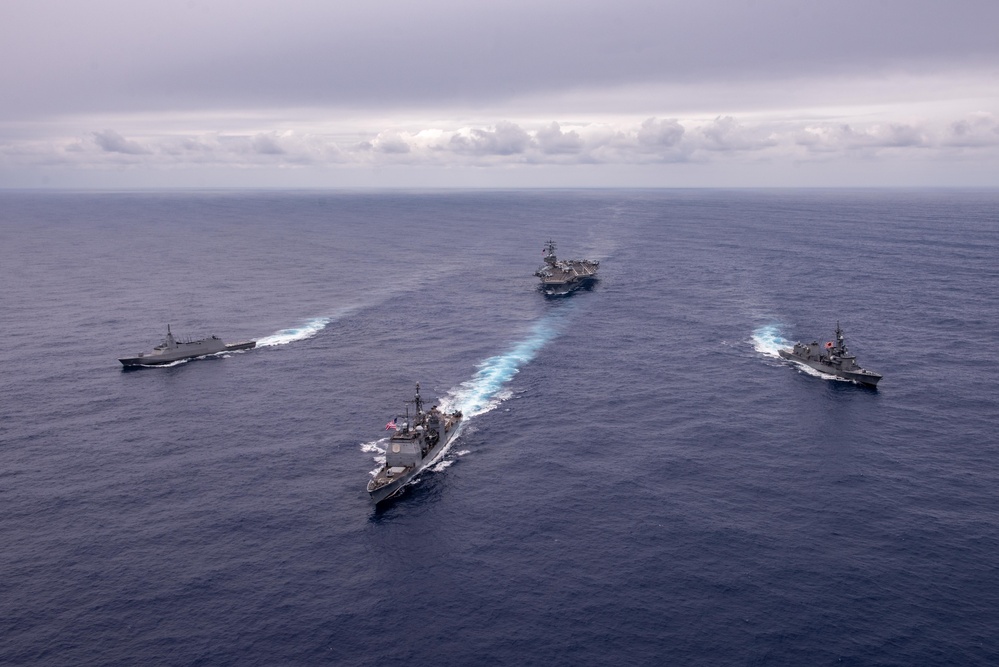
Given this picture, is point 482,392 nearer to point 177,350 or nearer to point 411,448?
point 411,448

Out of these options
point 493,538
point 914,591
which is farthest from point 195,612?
point 914,591

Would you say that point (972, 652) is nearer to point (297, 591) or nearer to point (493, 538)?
point (493, 538)

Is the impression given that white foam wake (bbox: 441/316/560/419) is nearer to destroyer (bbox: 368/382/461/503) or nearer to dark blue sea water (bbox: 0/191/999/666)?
dark blue sea water (bbox: 0/191/999/666)

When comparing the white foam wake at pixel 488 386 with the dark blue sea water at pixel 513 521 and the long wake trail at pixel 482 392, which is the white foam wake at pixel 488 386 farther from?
the dark blue sea water at pixel 513 521

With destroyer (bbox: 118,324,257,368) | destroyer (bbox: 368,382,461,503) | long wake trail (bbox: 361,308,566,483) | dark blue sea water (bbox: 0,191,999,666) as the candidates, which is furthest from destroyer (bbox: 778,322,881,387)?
destroyer (bbox: 118,324,257,368)

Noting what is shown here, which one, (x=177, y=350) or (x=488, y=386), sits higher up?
(x=177, y=350)

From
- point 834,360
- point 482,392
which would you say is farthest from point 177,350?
point 834,360

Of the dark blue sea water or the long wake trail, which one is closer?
the dark blue sea water
